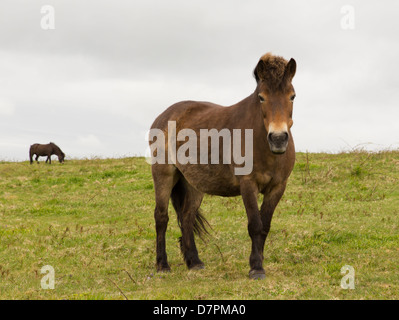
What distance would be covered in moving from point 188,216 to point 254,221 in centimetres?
210

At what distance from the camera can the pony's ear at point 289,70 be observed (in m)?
5.88

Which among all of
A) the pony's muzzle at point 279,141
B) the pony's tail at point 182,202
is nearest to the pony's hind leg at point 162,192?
the pony's tail at point 182,202

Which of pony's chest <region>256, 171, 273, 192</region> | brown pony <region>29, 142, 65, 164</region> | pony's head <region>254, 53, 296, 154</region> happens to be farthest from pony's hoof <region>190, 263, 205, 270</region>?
brown pony <region>29, 142, 65, 164</region>

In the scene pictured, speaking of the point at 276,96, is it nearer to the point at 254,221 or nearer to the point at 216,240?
the point at 254,221

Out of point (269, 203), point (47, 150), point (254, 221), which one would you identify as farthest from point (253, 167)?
point (47, 150)

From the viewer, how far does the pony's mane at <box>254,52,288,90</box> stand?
582 centimetres

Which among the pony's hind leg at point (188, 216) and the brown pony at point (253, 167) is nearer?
the brown pony at point (253, 167)

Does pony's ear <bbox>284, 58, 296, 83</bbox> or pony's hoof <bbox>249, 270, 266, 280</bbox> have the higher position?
pony's ear <bbox>284, 58, 296, 83</bbox>

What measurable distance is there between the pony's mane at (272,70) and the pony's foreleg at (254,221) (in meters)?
1.42

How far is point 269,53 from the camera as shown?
6234 millimetres

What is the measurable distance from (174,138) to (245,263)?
2579mm

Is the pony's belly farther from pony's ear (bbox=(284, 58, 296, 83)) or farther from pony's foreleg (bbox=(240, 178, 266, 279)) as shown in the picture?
pony's ear (bbox=(284, 58, 296, 83))

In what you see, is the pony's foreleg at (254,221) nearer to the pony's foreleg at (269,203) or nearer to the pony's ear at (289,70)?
the pony's foreleg at (269,203)
